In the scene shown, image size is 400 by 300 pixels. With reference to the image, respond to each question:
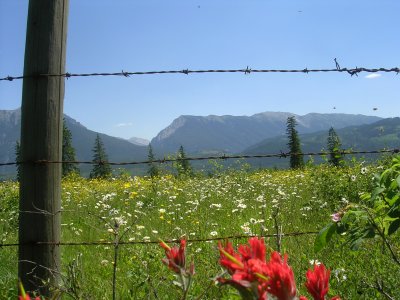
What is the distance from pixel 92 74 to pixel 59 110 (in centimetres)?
44

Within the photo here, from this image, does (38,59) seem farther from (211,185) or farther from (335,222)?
(211,185)

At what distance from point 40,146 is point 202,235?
8.11 feet

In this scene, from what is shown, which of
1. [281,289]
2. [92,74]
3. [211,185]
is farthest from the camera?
[211,185]

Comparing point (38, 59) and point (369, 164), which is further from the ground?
point (38, 59)

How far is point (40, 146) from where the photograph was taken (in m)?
2.30

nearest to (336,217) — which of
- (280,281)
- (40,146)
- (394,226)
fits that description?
(394,226)

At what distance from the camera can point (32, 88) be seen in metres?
2.33

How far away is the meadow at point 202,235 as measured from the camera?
272cm

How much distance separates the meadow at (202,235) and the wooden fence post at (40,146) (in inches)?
8.2

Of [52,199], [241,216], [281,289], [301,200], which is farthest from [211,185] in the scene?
[281,289]

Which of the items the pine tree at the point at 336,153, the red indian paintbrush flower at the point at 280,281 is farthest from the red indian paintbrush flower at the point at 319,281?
the pine tree at the point at 336,153

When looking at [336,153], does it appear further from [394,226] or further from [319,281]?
[319,281]

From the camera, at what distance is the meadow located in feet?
8.92

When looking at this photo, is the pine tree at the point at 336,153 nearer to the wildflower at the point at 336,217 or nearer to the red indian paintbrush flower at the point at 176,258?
the wildflower at the point at 336,217
